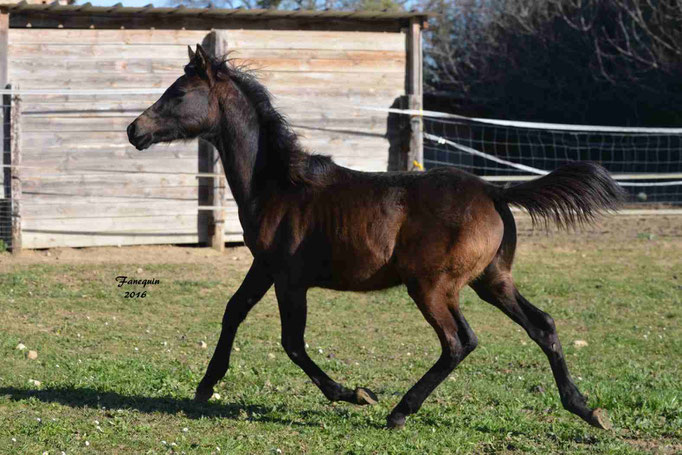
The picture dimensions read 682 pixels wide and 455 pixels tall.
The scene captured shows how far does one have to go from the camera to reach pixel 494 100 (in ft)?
78.5

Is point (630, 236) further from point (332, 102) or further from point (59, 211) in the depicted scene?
point (59, 211)

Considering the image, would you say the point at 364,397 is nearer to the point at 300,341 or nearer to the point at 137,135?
the point at 300,341

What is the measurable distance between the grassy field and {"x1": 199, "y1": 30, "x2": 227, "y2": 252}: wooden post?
381 millimetres

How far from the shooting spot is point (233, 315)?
582 centimetres

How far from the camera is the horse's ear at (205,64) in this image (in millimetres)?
5751

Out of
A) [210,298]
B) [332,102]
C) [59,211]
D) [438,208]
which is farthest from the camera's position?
[332,102]

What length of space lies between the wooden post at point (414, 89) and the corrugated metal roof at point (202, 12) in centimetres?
26

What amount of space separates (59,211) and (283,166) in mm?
7441

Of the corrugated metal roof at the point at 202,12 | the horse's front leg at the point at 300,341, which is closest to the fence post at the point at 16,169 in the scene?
the corrugated metal roof at the point at 202,12

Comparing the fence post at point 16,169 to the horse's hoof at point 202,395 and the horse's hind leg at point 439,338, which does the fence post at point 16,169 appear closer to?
the horse's hoof at point 202,395

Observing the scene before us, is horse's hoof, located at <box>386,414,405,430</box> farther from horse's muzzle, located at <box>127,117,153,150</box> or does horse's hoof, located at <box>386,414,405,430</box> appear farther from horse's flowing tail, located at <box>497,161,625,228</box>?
Answer: horse's muzzle, located at <box>127,117,153,150</box>

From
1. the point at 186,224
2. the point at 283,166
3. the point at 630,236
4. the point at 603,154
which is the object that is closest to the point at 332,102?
the point at 186,224

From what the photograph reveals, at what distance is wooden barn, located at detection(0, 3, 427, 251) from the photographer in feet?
39.7

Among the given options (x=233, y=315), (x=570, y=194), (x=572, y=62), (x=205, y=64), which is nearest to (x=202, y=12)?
(x=205, y=64)
